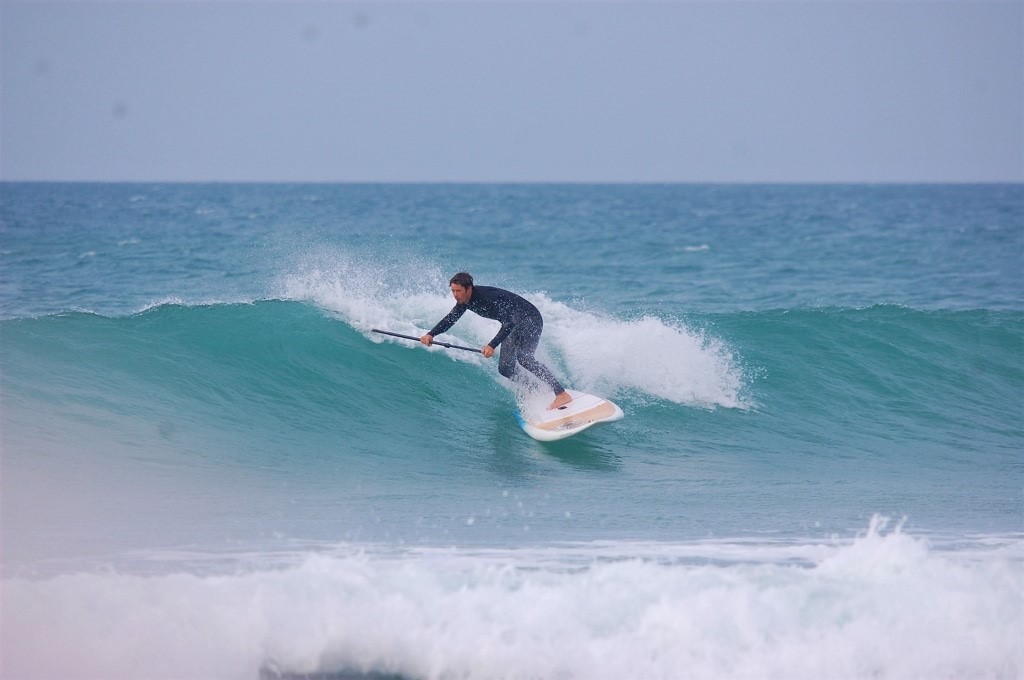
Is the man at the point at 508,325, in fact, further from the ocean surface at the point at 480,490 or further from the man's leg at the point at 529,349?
the ocean surface at the point at 480,490

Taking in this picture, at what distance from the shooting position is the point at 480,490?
803 centimetres

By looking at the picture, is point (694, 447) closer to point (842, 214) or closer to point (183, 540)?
point (183, 540)

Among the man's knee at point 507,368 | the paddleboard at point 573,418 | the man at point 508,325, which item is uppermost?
the man at point 508,325

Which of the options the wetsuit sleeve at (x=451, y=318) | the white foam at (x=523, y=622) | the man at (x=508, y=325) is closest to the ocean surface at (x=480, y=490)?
the white foam at (x=523, y=622)

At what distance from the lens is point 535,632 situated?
524cm

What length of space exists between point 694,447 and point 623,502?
2030 mm

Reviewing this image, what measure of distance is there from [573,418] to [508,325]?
1.10 m

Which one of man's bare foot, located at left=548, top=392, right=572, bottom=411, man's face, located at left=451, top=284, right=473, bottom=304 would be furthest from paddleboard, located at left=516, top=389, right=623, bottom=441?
man's face, located at left=451, top=284, right=473, bottom=304

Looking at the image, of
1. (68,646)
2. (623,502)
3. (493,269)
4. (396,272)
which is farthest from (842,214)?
(68,646)

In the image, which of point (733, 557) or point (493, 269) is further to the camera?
point (493, 269)

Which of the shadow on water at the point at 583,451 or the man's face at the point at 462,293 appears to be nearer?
the man's face at the point at 462,293

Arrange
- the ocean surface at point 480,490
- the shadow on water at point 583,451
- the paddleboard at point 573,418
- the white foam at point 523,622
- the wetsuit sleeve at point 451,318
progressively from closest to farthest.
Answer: the white foam at point 523,622 → the ocean surface at point 480,490 → the wetsuit sleeve at point 451,318 → the shadow on water at point 583,451 → the paddleboard at point 573,418

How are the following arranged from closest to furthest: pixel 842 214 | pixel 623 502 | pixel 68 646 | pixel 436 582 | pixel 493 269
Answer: pixel 68 646, pixel 436 582, pixel 623 502, pixel 493 269, pixel 842 214

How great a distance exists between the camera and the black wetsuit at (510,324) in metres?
8.77
